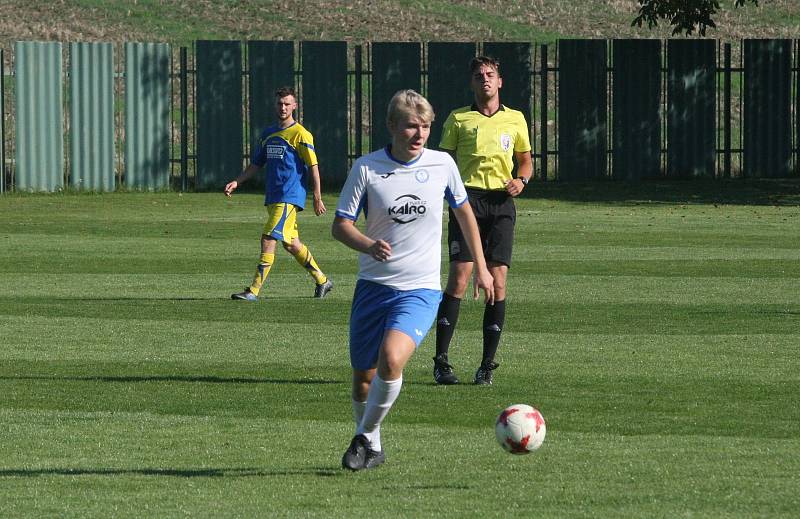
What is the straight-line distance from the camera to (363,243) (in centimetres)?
738

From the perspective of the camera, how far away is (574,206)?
1136 inches

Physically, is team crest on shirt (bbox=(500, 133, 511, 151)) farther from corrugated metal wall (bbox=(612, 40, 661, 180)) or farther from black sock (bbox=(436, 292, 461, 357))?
corrugated metal wall (bbox=(612, 40, 661, 180))

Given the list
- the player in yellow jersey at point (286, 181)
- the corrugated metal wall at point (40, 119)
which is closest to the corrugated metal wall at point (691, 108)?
the corrugated metal wall at point (40, 119)

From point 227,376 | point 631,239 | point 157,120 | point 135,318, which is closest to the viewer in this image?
point 227,376

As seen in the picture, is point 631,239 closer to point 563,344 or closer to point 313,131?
point 563,344

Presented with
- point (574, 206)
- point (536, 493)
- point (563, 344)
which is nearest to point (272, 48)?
point (574, 206)

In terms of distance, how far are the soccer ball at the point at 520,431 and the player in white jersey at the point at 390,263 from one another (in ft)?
1.80

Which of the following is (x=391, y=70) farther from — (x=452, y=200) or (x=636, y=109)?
(x=452, y=200)

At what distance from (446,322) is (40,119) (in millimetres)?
22325

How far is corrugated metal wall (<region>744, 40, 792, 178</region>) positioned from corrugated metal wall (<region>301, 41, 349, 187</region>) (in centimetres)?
921

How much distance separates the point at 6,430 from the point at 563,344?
4.96 metres

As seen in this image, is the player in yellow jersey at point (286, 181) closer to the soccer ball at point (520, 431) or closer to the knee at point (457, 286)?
the knee at point (457, 286)

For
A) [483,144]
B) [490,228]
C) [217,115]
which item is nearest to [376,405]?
[490,228]

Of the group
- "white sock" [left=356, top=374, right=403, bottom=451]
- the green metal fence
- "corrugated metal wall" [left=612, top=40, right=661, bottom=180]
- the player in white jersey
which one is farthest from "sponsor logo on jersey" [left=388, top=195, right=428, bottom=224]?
"corrugated metal wall" [left=612, top=40, right=661, bottom=180]
